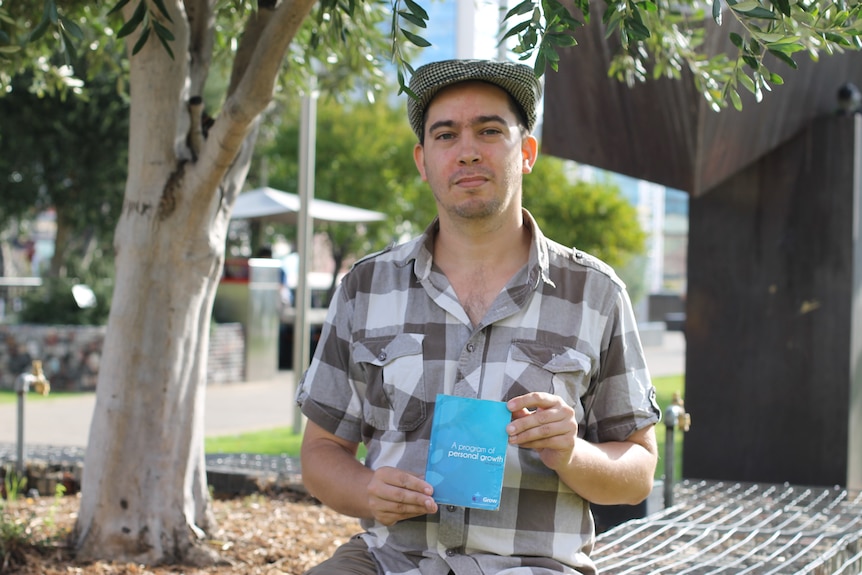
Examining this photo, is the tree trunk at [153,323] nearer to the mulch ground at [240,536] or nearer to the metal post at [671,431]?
the mulch ground at [240,536]

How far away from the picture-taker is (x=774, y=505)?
5.73 m

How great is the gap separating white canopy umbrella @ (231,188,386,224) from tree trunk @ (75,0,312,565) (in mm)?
12981

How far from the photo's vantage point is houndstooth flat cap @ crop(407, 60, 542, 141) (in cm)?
273

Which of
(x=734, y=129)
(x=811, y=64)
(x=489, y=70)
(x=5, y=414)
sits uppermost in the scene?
(x=811, y=64)

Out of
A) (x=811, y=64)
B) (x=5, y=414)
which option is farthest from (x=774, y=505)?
(x=5, y=414)

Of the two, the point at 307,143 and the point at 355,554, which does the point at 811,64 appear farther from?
the point at 355,554

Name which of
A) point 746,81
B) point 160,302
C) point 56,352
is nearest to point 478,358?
point 746,81

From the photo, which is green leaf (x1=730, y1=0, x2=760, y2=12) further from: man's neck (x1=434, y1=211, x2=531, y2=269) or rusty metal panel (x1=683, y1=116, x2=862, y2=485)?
rusty metal panel (x1=683, y1=116, x2=862, y2=485)

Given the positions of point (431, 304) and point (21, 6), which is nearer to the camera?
point (431, 304)

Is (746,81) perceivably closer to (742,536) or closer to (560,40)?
(560,40)

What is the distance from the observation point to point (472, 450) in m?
2.29

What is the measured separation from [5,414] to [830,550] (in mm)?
9828

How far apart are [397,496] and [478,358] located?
459mm

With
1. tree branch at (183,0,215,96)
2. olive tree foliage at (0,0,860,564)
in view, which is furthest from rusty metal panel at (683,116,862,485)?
tree branch at (183,0,215,96)
